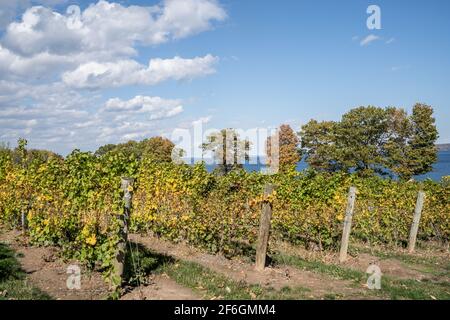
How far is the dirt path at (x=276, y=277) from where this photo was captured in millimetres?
7602

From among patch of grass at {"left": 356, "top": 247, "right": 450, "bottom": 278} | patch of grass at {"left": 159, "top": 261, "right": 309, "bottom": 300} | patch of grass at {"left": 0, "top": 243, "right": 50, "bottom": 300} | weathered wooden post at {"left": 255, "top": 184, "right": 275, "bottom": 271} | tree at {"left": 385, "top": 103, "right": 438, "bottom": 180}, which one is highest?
tree at {"left": 385, "top": 103, "right": 438, "bottom": 180}

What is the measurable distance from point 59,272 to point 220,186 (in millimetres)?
5116

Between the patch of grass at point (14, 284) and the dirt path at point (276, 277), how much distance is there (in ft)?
12.2

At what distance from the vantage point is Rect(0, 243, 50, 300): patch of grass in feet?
20.8

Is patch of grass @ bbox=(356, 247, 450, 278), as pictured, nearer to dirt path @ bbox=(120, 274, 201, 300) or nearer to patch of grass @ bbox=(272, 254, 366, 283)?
patch of grass @ bbox=(272, 254, 366, 283)

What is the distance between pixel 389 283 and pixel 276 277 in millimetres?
2612

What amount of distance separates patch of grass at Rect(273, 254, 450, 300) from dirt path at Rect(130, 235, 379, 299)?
1.48 ft

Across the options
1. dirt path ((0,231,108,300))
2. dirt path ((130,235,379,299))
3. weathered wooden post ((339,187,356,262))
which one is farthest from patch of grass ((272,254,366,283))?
dirt path ((0,231,108,300))

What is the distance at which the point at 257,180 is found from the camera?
12.7 m

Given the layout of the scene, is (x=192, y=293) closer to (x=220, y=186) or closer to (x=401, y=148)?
(x=220, y=186)

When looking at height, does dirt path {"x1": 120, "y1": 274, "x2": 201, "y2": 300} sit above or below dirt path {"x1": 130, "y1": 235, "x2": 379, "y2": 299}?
above

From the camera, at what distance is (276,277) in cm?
836

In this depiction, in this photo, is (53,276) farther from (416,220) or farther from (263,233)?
(416,220)
